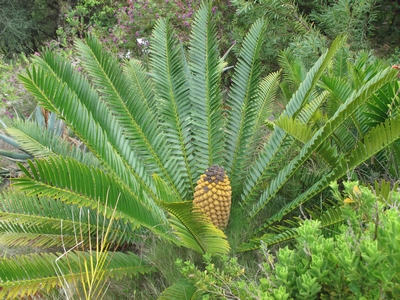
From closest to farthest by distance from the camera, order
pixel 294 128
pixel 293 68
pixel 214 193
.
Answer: pixel 294 128
pixel 214 193
pixel 293 68

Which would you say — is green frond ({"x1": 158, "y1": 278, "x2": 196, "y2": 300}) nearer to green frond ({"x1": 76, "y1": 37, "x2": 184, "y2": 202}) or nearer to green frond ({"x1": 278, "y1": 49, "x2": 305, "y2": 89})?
green frond ({"x1": 76, "y1": 37, "x2": 184, "y2": 202})

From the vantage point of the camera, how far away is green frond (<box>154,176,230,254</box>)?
1324 mm

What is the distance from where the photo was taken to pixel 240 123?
7.50 ft

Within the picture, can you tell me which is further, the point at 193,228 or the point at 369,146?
the point at 369,146

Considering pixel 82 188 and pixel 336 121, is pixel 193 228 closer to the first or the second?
pixel 82 188

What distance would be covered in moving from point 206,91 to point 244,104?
0.24 meters

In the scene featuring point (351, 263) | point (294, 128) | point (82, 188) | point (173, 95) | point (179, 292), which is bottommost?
point (179, 292)

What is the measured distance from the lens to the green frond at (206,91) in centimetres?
218

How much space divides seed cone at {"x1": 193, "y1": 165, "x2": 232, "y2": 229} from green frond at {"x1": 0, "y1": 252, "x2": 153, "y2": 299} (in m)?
0.47

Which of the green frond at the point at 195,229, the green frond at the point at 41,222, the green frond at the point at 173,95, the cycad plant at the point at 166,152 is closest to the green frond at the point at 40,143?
the cycad plant at the point at 166,152

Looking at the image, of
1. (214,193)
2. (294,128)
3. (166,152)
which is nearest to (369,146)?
(294,128)

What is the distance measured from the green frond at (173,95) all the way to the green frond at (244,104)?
0.25 meters

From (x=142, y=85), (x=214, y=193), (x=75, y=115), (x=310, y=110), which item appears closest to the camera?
(x=75, y=115)

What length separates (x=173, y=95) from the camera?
2.31m
